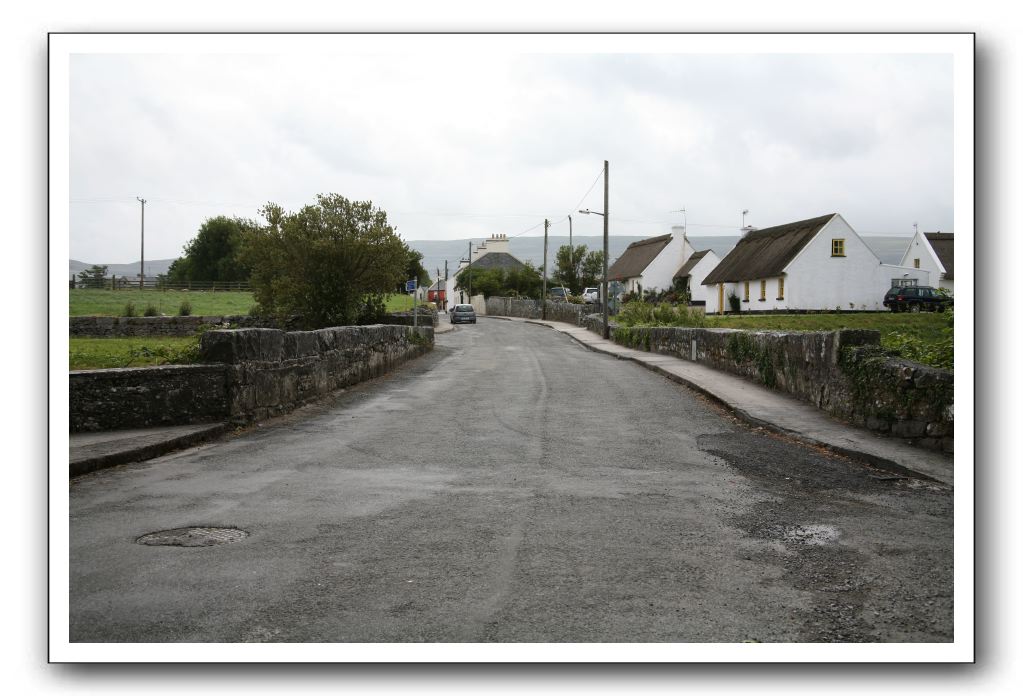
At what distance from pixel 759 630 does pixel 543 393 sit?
11.2 m

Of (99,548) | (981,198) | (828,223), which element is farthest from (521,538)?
(828,223)

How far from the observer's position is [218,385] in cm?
1031

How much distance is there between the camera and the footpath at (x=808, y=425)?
7.71m

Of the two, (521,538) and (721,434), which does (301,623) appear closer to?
(521,538)

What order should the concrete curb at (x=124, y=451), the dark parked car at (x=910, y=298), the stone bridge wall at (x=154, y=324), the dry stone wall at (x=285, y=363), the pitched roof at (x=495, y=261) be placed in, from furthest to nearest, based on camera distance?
the pitched roof at (x=495, y=261) → the dark parked car at (x=910, y=298) → the stone bridge wall at (x=154, y=324) → the dry stone wall at (x=285, y=363) → the concrete curb at (x=124, y=451)

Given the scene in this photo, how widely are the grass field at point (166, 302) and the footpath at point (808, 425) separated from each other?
23715 millimetres

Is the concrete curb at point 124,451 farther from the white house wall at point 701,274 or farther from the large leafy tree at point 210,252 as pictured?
the large leafy tree at point 210,252

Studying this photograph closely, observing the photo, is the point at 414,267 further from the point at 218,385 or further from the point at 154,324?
the point at 218,385

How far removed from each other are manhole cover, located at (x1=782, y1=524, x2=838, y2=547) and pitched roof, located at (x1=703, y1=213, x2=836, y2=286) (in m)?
47.5

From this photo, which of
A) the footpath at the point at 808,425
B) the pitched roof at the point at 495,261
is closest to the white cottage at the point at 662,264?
the pitched roof at the point at 495,261

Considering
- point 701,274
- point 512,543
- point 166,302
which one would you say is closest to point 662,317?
point 512,543

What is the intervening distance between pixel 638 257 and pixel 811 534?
261 ft

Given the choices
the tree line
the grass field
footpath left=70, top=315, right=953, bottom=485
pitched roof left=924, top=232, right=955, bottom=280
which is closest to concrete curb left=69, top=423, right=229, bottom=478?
footpath left=70, top=315, right=953, bottom=485

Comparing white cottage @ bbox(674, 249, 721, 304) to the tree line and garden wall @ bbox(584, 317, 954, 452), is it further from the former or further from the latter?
garden wall @ bbox(584, 317, 954, 452)
